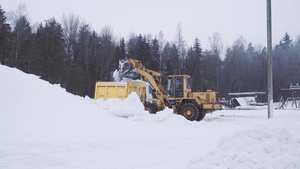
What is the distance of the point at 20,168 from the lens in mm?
3893

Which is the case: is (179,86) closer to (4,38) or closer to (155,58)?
(4,38)

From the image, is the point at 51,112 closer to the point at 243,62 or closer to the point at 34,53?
the point at 34,53

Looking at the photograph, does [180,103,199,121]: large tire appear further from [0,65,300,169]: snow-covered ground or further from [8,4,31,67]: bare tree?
[8,4,31,67]: bare tree

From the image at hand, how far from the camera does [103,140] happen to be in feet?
20.2

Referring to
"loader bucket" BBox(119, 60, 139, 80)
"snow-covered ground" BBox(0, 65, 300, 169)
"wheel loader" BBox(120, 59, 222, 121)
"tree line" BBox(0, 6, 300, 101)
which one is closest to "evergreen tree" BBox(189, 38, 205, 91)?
"tree line" BBox(0, 6, 300, 101)

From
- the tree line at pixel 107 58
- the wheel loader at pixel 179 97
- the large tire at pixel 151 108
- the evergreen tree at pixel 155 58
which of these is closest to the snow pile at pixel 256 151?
the large tire at pixel 151 108

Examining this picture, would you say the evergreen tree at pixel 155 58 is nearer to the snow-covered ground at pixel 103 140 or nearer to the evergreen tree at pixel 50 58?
the evergreen tree at pixel 50 58

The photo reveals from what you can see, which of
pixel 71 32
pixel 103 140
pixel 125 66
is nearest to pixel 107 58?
pixel 71 32

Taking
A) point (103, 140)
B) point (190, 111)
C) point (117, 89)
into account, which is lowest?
point (103, 140)

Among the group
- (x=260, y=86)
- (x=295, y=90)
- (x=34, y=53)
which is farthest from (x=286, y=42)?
(x=34, y=53)

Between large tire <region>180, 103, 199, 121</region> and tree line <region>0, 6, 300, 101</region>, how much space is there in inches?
731

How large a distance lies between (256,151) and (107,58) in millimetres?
35639

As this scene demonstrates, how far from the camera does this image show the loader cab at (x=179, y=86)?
45.5 feet

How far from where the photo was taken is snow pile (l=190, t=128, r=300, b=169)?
11.8ft
